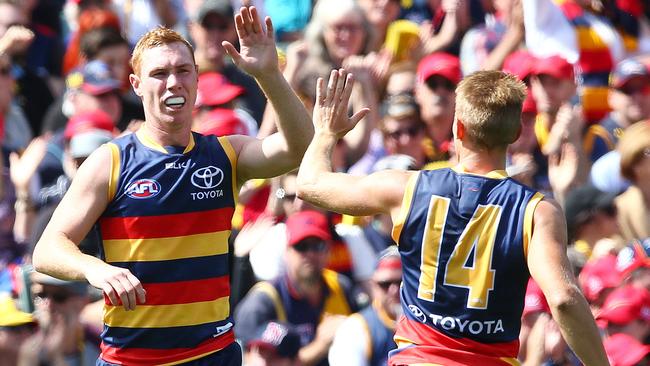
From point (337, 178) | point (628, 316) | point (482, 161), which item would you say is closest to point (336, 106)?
point (337, 178)

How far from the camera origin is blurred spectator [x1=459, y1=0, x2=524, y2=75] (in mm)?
10961

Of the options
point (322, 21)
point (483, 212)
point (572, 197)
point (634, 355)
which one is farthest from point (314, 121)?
point (322, 21)

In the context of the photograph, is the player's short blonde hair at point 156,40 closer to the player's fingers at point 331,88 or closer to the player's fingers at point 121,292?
the player's fingers at point 331,88

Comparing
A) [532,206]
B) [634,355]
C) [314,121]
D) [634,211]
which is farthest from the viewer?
[634,211]

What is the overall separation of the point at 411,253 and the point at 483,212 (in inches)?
13.5

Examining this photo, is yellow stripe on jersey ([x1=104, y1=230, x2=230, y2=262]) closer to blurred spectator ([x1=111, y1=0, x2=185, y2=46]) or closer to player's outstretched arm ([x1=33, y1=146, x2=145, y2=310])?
player's outstretched arm ([x1=33, y1=146, x2=145, y2=310])

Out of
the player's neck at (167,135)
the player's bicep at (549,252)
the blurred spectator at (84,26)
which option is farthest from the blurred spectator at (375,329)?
the blurred spectator at (84,26)

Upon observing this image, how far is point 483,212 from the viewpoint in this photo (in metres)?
5.93

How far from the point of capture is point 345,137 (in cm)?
1034

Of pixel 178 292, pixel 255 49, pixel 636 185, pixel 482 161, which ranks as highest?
pixel 255 49

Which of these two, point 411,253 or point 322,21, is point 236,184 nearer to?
point 411,253

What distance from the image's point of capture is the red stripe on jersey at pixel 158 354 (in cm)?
648

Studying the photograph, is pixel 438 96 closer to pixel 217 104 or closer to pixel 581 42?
pixel 581 42

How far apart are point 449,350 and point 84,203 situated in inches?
64.7
